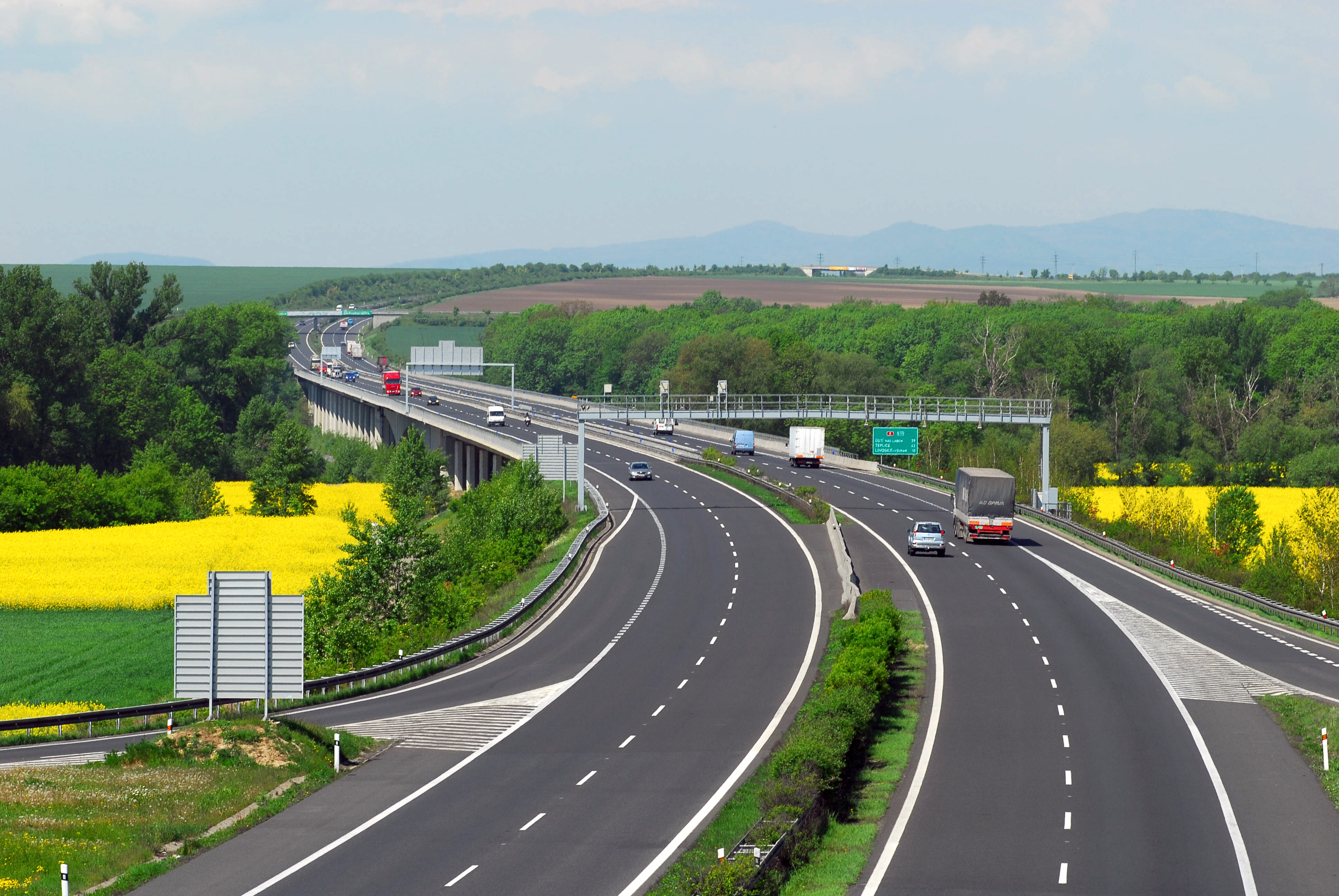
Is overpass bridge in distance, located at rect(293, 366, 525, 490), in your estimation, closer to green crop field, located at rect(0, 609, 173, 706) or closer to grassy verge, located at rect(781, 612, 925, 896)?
green crop field, located at rect(0, 609, 173, 706)

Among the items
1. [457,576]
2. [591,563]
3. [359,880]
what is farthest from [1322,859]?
[457,576]

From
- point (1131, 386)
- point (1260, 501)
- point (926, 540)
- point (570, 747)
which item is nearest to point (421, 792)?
point (570, 747)

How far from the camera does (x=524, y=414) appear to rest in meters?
141

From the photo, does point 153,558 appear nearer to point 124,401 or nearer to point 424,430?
point 124,401

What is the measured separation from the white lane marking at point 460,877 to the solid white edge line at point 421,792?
2.79 metres

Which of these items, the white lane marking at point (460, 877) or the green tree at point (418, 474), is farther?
the green tree at point (418, 474)

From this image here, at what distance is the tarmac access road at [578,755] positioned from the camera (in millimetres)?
24109

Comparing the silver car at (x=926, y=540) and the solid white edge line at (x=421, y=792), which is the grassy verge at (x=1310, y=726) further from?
the silver car at (x=926, y=540)

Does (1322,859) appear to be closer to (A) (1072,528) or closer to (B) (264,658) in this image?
(B) (264,658)

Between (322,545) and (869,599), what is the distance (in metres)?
48.7

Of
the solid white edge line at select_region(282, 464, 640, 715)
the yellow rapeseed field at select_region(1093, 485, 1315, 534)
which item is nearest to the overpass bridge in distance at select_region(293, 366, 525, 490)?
the solid white edge line at select_region(282, 464, 640, 715)

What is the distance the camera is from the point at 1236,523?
93.4 meters

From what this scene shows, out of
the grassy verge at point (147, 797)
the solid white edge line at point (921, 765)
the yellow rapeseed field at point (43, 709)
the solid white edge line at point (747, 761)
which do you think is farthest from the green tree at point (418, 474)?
the grassy verge at point (147, 797)

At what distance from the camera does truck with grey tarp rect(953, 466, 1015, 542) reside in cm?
7031
